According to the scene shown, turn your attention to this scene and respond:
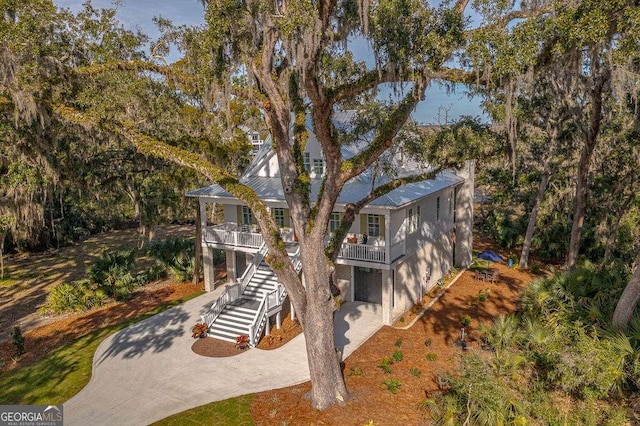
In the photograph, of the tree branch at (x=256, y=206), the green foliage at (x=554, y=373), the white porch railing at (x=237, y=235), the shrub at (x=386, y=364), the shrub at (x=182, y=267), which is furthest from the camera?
the shrub at (x=182, y=267)

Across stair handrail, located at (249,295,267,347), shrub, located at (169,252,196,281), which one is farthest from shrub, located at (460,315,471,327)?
shrub, located at (169,252,196,281)

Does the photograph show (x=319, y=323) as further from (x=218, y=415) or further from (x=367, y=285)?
(x=367, y=285)

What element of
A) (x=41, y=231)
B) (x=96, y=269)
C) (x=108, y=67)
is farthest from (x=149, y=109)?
(x=41, y=231)

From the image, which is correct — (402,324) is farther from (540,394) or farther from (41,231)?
(41,231)

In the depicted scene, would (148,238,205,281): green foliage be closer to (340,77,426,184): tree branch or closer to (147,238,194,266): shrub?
(147,238,194,266): shrub

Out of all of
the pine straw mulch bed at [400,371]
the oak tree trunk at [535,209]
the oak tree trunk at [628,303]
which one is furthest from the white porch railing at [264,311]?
the oak tree trunk at [535,209]

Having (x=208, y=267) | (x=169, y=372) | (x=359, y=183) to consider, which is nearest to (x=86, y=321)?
(x=208, y=267)

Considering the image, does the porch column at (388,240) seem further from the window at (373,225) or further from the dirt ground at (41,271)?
the dirt ground at (41,271)
